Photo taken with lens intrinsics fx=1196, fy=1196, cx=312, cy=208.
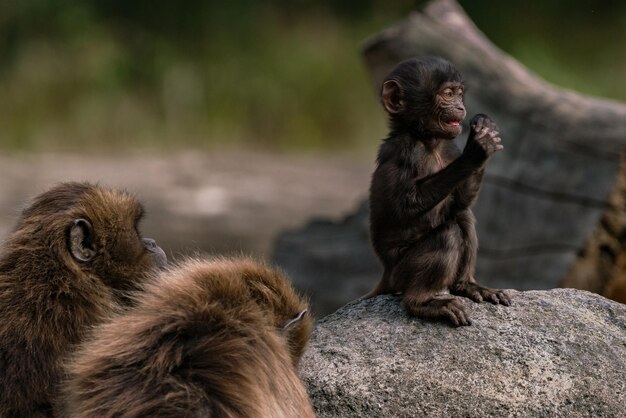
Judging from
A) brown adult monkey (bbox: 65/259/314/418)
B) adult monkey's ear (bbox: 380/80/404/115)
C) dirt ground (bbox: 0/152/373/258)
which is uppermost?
adult monkey's ear (bbox: 380/80/404/115)

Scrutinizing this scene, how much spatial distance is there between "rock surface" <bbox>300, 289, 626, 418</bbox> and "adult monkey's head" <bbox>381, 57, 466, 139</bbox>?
899 mm

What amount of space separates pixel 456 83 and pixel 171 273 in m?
1.80

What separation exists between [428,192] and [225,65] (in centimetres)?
1314

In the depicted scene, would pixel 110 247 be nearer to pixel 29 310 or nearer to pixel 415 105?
pixel 29 310

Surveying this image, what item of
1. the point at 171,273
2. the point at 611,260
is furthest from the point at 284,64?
the point at 171,273

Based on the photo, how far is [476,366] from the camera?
4.41m

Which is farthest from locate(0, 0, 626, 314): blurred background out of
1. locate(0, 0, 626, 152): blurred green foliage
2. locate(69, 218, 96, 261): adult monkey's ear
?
locate(69, 218, 96, 261): adult monkey's ear

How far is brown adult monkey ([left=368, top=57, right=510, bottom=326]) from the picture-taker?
190 inches

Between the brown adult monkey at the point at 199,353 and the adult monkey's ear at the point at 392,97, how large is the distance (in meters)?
1.44

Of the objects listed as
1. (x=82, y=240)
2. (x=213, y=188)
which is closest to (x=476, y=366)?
(x=82, y=240)

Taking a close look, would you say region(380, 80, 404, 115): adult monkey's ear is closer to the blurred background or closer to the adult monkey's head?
the adult monkey's head

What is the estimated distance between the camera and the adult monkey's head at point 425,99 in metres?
5.22

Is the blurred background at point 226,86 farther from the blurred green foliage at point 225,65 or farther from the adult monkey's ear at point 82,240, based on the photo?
the adult monkey's ear at point 82,240

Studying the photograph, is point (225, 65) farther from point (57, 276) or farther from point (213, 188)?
point (57, 276)
